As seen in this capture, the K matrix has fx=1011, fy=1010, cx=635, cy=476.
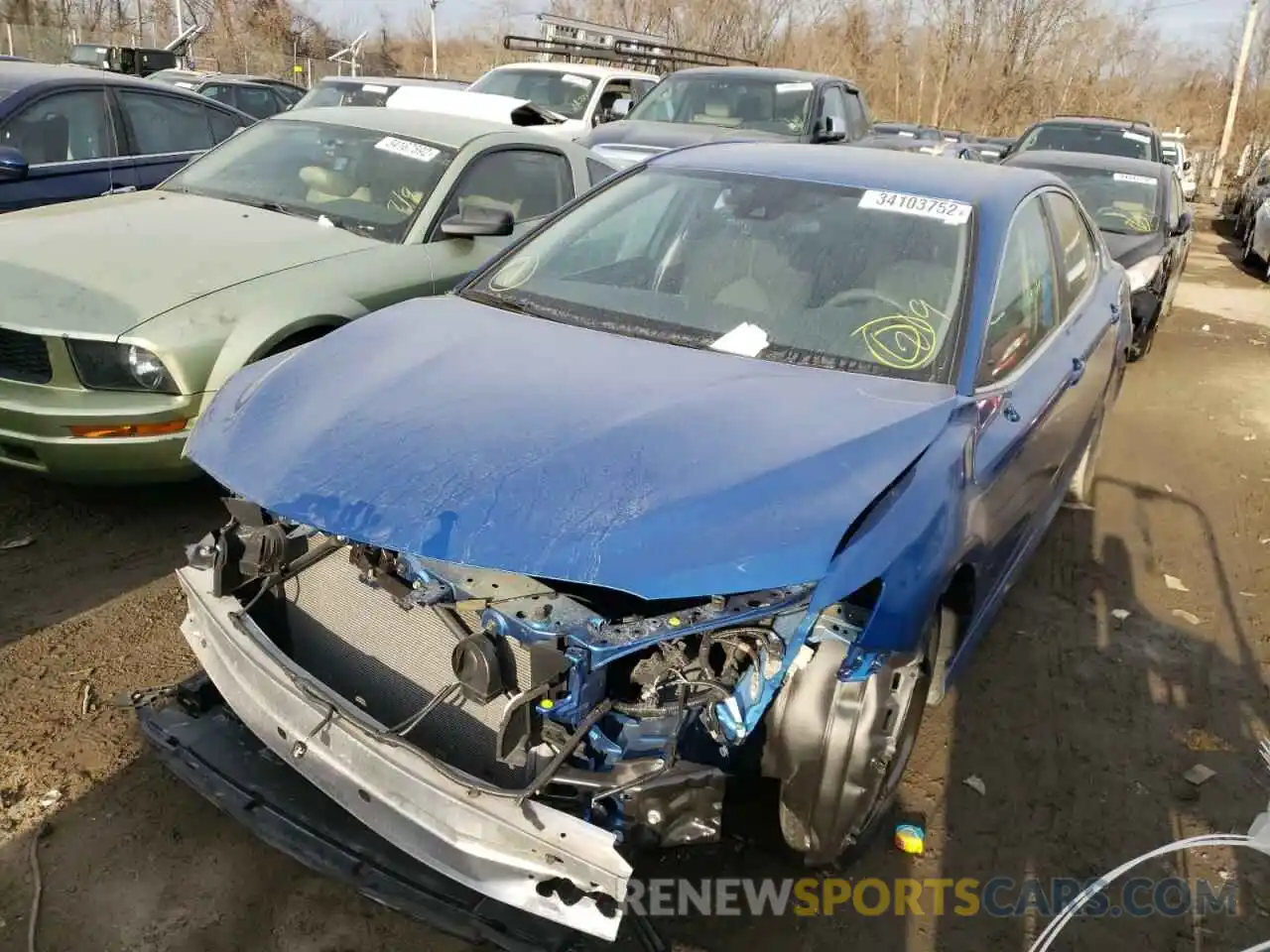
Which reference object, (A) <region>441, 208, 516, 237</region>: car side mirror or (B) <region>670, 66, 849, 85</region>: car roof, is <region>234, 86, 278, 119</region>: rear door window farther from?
(A) <region>441, 208, 516, 237</region>: car side mirror

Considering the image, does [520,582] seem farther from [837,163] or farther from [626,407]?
[837,163]

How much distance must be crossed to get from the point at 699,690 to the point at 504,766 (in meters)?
0.46

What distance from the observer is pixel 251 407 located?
2.71 meters

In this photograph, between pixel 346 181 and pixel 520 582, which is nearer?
pixel 520 582

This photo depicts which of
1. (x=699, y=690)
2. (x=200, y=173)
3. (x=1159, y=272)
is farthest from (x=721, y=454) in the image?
(x=1159, y=272)

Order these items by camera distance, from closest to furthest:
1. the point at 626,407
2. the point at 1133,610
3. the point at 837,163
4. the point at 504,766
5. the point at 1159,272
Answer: the point at 504,766
the point at 626,407
the point at 837,163
the point at 1133,610
the point at 1159,272

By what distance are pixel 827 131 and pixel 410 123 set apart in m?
5.24

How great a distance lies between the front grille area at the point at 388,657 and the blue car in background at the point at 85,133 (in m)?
4.30

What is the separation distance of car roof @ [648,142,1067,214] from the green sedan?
1.15 meters

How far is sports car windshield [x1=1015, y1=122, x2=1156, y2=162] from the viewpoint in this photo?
38.6 ft

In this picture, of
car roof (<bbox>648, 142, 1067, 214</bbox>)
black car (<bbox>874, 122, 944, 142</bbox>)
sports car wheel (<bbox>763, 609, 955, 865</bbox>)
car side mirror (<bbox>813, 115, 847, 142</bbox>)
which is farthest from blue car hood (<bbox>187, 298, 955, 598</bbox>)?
black car (<bbox>874, 122, 944, 142</bbox>)

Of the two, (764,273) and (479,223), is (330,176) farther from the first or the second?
(764,273)

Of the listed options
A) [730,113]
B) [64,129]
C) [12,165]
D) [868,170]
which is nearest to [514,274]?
[868,170]

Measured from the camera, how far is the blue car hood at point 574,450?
211 centimetres
